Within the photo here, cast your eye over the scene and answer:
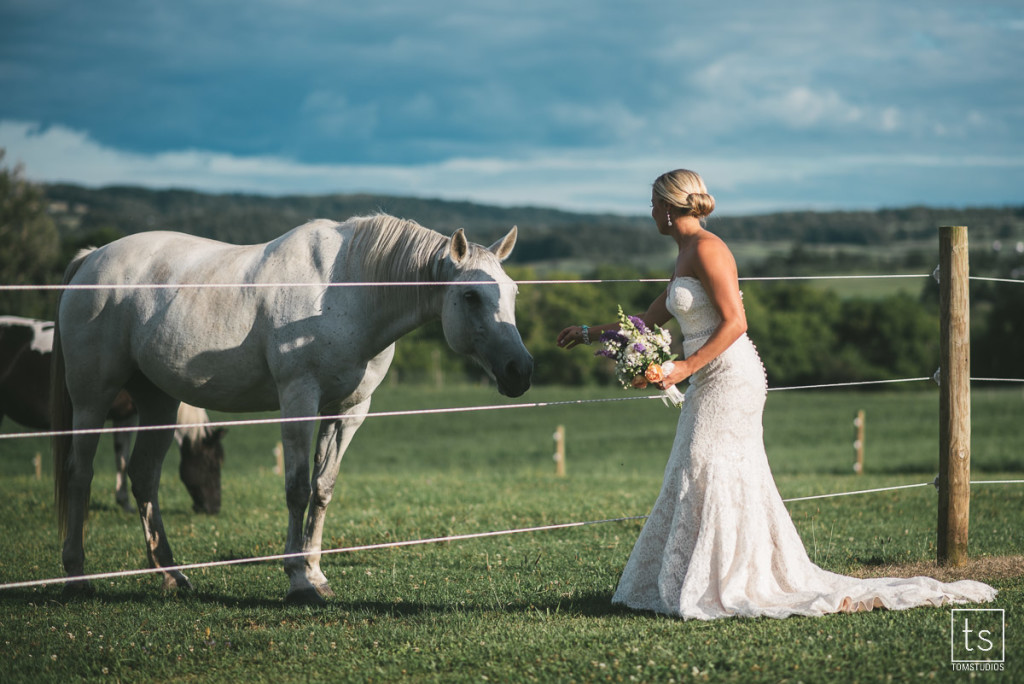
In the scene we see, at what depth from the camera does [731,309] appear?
192 inches

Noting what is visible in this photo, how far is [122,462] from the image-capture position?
1250cm

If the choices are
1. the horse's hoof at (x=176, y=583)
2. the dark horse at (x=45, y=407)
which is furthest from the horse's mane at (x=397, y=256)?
the dark horse at (x=45, y=407)

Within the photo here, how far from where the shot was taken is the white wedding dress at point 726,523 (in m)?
4.96

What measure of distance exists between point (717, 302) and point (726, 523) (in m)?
1.25

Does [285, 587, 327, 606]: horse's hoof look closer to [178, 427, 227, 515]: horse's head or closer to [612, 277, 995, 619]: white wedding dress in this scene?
[612, 277, 995, 619]: white wedding dress

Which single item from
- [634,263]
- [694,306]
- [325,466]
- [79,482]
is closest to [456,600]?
[325,466]

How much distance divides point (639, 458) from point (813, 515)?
71.4 feet

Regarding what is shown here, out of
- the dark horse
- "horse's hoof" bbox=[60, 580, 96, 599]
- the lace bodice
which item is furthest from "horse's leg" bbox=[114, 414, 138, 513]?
the lace bodice

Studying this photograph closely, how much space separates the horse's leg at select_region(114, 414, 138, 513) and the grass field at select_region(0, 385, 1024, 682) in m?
0.19

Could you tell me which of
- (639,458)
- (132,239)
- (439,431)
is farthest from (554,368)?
(132,239)

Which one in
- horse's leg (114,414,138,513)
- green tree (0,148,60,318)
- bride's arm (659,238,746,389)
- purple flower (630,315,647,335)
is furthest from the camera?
green tree (0,148,60,318)

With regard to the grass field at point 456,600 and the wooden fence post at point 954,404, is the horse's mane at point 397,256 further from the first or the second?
the wooden fence post at point 954,404

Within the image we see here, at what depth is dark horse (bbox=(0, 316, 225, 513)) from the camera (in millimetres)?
11695

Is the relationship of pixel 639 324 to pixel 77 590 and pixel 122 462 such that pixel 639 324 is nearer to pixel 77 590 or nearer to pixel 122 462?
pixel 77 590
